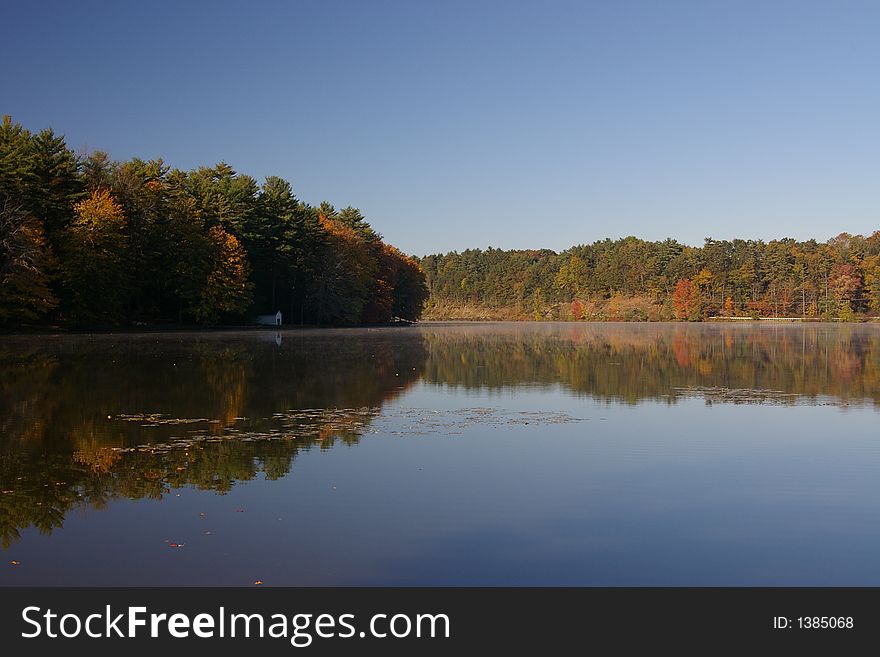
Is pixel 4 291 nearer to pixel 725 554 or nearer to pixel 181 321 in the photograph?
pixel 181 321

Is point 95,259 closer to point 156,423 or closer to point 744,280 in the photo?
point 156,423

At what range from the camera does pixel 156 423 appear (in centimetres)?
1593

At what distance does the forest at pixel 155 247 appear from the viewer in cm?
5625

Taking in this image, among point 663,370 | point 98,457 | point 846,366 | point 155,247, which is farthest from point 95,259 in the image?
point 98,457

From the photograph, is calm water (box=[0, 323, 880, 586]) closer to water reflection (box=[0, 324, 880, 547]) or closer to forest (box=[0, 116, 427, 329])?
water reflection (box=[0, 324, 880, 547])

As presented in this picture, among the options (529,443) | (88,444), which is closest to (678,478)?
(529,443)

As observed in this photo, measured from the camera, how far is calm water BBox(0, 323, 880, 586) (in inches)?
293

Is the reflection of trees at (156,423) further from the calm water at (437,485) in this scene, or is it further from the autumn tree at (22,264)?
the autumn tree at (22,264)

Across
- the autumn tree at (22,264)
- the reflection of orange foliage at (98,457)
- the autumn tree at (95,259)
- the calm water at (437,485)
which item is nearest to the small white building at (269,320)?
the autumn tree at (95,259)

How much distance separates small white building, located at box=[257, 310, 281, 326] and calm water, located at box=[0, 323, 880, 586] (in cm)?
6375

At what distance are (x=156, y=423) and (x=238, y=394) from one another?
5390 millimetres

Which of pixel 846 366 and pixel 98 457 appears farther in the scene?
pixel 846 366
